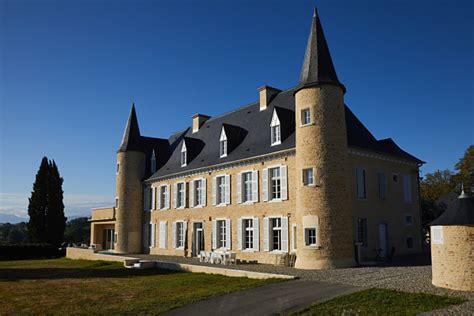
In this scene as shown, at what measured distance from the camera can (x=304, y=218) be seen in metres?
18.4

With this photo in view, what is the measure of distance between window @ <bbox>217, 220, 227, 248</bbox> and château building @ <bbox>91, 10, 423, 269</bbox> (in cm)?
6

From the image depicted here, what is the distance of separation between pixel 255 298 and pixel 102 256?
17.9m

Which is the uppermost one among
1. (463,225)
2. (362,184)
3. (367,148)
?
(367,148)

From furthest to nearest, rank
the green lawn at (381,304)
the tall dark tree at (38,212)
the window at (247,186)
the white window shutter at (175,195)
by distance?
the tall dark tree at (38,212) < the white window shutter at (175,195) < the window at (247,186) < the green lawn at (381,304)

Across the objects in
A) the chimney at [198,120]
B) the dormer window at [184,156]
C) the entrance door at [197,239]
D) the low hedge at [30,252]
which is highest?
the chimney at [198,120]

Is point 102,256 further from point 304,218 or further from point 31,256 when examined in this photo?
point 304,218

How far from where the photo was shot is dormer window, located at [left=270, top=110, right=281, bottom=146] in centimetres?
2167

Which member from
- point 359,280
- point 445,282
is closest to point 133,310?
point 359,280

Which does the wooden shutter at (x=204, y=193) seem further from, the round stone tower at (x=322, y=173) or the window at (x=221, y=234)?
Answer: the round stone tower at (x=322, y=173)

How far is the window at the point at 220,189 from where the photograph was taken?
24.9 metres

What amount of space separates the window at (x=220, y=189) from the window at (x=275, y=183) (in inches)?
165

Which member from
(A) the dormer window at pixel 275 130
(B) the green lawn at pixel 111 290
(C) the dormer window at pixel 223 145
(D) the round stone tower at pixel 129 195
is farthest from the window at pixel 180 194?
(B) the green lawn at pixel 111 290

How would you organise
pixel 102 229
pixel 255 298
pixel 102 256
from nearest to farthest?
pixel 255 298
pixel 102 256
pixel 102 229

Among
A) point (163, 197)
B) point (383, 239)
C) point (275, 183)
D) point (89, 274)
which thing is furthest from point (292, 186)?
point (163, 197)
